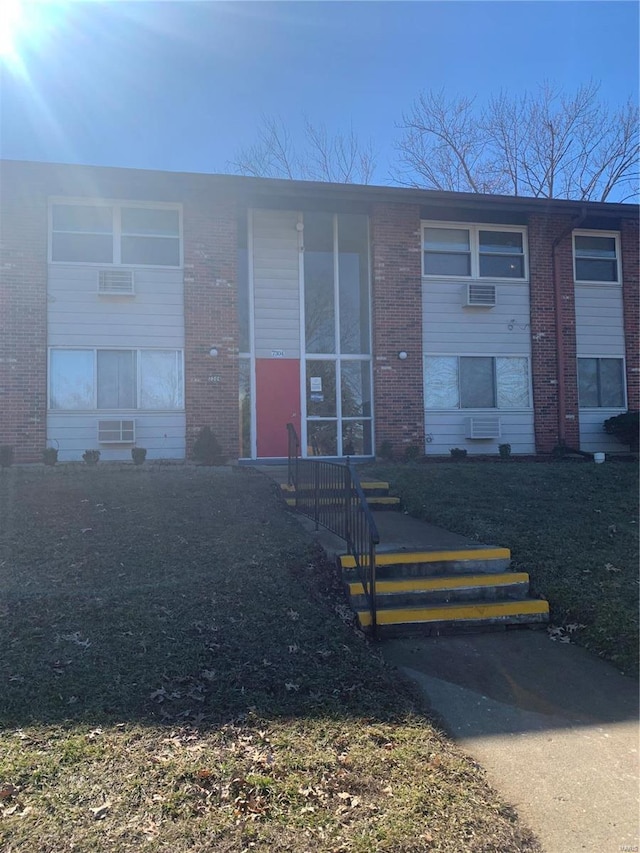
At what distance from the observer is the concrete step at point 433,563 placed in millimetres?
5871

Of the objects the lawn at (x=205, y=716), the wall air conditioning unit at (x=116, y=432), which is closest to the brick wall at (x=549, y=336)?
the wall air conditioning unit at (x=116, y=432)

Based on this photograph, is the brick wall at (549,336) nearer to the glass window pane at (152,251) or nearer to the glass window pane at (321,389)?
the glass window pane at (321,389)

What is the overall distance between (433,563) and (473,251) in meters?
9.93

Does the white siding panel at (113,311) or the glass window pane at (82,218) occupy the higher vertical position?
the glass window pane at (82,218)

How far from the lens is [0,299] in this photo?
38.1ft

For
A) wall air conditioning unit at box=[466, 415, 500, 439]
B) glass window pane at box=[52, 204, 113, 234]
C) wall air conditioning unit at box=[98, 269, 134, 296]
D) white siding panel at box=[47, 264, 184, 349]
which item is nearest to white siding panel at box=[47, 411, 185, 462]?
white siding panel at box=[47, 264, 184, 349]

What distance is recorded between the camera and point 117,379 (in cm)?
1220

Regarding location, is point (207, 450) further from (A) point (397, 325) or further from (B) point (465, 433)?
(B) point (465, 433)

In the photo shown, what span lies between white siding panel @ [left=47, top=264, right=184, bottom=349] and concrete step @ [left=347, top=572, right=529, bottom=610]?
324 inches

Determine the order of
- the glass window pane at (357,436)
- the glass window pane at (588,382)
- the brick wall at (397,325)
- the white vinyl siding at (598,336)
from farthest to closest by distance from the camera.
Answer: the glass window pane at (588,382) < the white vinyl siding at (598,336) < the glass window pane at (357,436) < the brick wall at (397,325)

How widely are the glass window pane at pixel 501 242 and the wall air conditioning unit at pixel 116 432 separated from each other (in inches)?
346

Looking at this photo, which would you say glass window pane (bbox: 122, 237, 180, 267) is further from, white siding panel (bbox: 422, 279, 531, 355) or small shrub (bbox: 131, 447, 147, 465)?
white siding panel (bbox: 422, 279, 531, 355)

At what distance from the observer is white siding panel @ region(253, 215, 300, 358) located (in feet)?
42.5

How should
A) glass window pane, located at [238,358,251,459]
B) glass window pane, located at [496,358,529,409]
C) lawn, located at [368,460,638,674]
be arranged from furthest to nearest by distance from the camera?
glass window pane, located at [496,358,529,409]
glass window pane, located at [238,358,251,459]
lawn, located at [368,460,638,674]
